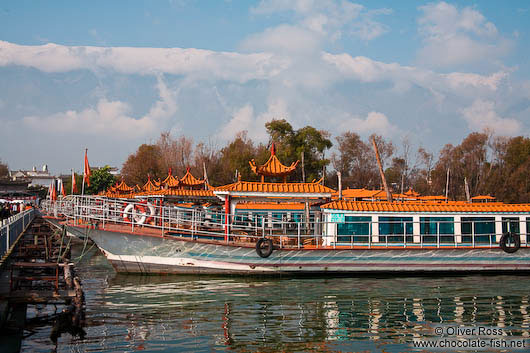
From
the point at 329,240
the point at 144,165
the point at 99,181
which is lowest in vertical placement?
the point at 329,240

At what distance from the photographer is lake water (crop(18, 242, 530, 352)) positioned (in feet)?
41.0

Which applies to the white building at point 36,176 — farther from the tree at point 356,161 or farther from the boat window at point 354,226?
the boat window at point 354,226

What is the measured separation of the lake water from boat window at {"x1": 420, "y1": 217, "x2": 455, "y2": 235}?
2.29m

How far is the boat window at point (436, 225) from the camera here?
23438mm

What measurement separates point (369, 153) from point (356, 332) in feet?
203

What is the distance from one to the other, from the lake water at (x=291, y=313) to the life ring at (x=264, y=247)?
1.12 metres

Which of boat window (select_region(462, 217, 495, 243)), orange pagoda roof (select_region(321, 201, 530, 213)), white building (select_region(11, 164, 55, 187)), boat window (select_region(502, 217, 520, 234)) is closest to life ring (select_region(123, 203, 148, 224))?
orange pagoda roof (select_region(321, 201, 530, 213))

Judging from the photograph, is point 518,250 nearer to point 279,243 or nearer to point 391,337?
point 279,243

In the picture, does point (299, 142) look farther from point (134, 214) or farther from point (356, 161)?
point (134, 214)

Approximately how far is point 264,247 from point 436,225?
27.2 ft

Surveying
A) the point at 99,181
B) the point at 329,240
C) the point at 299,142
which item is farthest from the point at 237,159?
the point at 329,240

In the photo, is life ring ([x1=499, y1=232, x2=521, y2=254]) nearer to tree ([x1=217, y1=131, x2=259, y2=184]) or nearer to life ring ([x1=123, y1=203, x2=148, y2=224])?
life ring ([x1=123, y1=203, x2=148, y2=224])

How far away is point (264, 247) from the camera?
2139cm

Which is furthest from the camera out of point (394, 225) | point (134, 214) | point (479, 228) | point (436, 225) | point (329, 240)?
point (479, 228)
